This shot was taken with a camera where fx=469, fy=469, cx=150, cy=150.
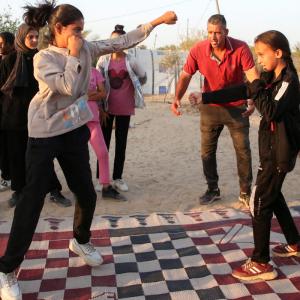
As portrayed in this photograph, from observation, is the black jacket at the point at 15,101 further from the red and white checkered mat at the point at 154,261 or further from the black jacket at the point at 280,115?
the black jacket at the point at 280,115

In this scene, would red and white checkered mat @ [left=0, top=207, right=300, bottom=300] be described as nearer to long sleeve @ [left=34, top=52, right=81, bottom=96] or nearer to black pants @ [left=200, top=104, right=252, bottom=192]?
black pants @ [left=200, top=104, right=252, bottom=192]

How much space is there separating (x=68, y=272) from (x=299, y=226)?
2065 mm

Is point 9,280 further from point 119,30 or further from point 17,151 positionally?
point 119,30

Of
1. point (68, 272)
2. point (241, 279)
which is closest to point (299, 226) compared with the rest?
point (241, 279)

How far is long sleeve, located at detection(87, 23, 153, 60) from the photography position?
3.15 m

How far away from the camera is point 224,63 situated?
15.0 feet

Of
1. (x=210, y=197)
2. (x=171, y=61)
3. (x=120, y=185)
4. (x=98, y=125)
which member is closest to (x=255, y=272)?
(x=210, y=197)

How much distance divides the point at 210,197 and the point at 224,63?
1.42m

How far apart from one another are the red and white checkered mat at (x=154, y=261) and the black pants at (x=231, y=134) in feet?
2.07

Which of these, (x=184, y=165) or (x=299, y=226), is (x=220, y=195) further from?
(x=184, y=165)

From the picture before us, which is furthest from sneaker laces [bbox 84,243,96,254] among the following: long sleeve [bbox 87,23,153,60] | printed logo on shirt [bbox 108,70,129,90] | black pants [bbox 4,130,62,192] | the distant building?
the distant building

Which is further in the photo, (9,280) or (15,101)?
(15,101)

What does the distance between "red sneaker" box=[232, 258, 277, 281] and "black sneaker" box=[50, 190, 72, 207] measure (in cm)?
228

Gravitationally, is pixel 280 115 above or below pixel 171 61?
above
